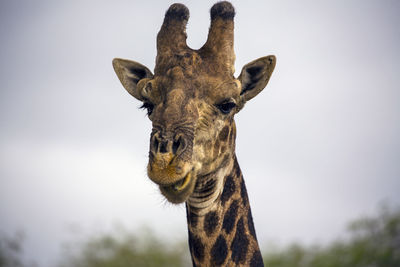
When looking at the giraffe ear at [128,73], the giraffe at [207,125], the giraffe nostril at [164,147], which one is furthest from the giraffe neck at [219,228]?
the giraffe ear at [128,73]

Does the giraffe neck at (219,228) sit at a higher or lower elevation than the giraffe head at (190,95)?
lower

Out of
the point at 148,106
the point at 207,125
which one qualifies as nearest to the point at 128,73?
the point at 148,106

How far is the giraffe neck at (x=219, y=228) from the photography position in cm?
563

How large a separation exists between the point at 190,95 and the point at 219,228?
1.72m

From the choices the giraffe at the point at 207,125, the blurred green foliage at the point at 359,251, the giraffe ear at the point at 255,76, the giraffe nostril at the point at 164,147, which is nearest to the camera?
the giraffe nostril at the point at 164,147

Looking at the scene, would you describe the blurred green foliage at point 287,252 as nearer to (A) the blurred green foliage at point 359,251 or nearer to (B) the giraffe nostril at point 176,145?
(A) the blurred green foliage at point 359,251

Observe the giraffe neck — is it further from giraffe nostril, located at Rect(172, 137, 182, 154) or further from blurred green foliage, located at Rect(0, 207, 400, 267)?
blurred green foliage, located at Rect(0, 207, 400, 267)

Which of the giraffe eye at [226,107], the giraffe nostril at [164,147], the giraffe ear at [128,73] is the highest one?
the giraffe ear at [128,73]

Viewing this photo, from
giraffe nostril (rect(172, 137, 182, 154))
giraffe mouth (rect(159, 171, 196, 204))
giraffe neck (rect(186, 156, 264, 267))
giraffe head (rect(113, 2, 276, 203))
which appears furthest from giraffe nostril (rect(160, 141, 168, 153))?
giraffe neck (rect(186, 156, 264, 267))

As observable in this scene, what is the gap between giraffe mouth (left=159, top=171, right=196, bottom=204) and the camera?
4867 millimetres

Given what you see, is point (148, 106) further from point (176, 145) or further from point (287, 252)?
point (287, 252)

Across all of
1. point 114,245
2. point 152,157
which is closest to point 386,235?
point 114,245

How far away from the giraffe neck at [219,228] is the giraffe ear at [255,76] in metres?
1.12

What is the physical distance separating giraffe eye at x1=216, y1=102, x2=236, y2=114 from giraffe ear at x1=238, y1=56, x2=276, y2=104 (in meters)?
0.59
